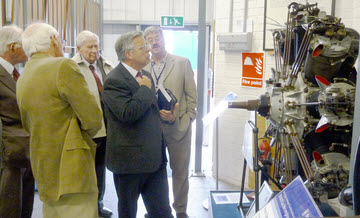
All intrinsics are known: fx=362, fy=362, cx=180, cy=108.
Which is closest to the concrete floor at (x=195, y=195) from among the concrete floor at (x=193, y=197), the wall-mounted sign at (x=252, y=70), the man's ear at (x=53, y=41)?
the concrete floor at (x=193, y=197)

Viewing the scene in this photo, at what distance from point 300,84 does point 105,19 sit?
5.34 meters

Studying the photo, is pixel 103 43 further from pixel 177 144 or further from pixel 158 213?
pixel 158 213

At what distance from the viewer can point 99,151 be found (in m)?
2.94

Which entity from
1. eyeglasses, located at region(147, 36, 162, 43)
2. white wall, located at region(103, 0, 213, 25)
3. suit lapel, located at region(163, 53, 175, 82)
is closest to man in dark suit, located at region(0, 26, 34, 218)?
eyeglasses, located at region(147, 36, 162, 43)

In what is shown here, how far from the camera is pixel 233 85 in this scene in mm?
3898

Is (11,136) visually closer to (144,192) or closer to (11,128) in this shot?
(11,128)

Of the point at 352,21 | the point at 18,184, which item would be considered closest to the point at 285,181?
the point at 352,21

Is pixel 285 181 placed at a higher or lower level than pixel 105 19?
lower

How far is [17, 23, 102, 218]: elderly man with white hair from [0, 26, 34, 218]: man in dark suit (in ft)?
0.95

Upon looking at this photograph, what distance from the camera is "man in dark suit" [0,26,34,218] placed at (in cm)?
223

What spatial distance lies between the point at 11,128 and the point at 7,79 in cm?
31

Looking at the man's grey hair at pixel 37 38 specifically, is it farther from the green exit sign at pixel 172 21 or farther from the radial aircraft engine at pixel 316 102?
the green exit sign at pixel 172 21

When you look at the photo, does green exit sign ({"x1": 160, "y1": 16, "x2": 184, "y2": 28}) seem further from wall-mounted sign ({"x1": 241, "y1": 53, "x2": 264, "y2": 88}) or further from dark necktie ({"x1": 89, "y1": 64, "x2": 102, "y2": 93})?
dark necktie ({"x1": 89, "y1": 64, "x2": 102, "y2": 93})

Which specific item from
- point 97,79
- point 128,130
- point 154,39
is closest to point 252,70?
point 154,39
